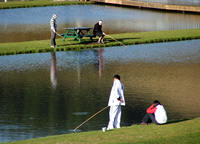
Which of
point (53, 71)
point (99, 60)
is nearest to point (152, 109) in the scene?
point (53, 71)

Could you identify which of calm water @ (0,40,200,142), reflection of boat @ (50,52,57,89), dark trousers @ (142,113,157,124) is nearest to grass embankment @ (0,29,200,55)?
calm water @ (0,40,200,142)

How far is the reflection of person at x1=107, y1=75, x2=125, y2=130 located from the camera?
20219 mm

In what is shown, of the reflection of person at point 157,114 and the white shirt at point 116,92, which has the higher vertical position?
the white shirt at point 116,92

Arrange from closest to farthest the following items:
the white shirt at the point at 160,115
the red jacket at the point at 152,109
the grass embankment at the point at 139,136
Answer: the grass embankment at the point at 139,136 < the white shirt at the point at 160,115 < the red jacket at the point at 152,109

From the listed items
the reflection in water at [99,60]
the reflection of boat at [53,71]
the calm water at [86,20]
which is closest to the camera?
the reflection of boat at [53,71]

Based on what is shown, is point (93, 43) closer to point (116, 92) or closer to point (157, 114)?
point (116, 92)

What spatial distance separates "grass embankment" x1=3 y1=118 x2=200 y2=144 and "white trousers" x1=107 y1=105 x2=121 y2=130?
0.63 meters

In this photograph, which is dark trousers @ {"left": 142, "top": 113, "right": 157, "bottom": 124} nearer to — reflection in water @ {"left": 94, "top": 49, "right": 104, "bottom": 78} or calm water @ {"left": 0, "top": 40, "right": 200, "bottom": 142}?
calm water @ {"left": 0, "top": 40, "right": 200, "bottom": 142}

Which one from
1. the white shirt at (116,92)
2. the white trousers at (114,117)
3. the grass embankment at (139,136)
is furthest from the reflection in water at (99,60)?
the grass embankment at (139,136)

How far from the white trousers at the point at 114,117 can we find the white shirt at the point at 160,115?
1.38 m

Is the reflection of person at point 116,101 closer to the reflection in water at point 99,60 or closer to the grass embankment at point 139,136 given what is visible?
the grass embankment at point 139,136

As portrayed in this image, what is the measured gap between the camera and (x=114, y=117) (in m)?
20.5

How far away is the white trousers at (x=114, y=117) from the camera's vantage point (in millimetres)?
20438

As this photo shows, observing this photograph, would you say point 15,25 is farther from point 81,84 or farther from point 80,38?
point 81,84
